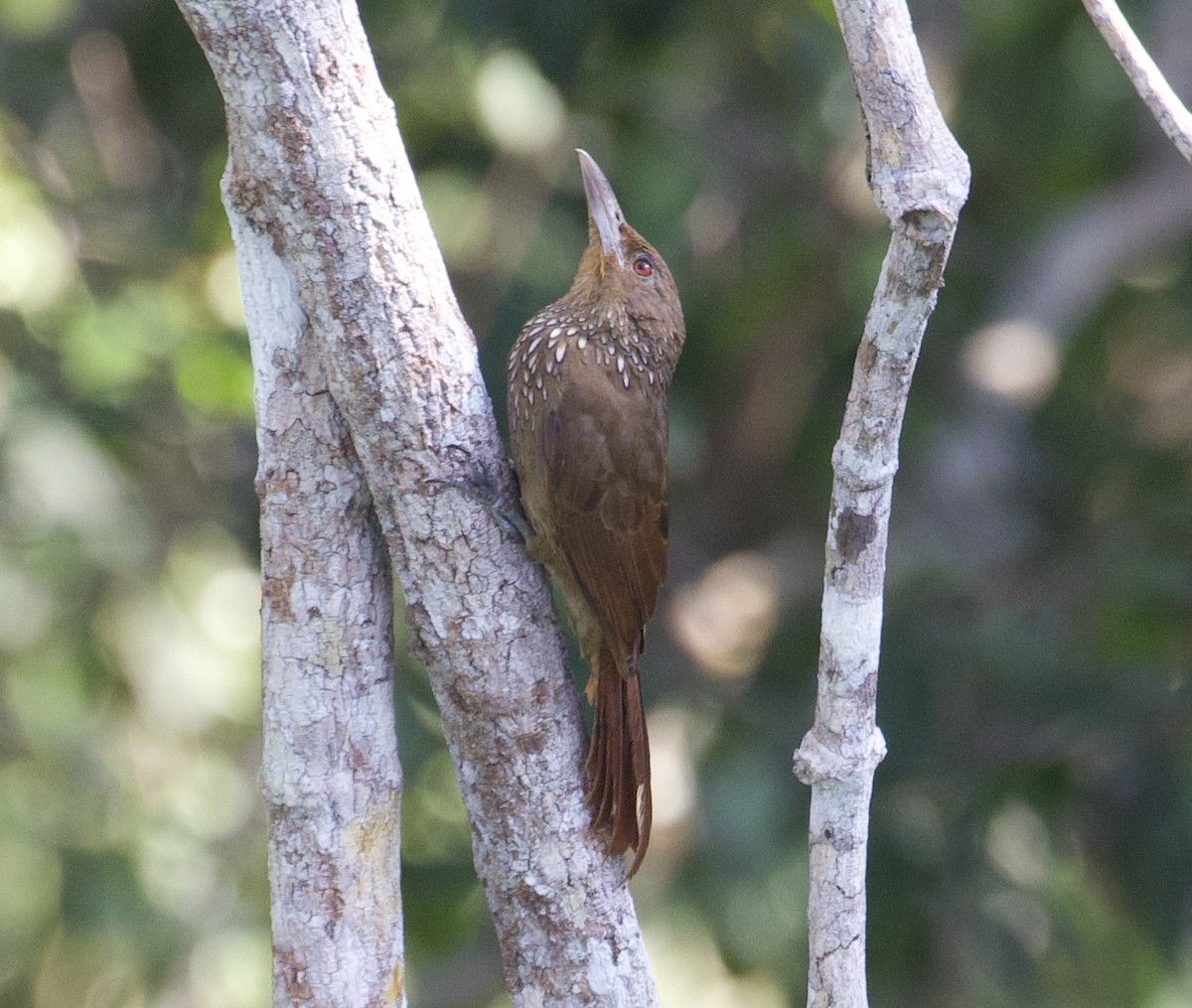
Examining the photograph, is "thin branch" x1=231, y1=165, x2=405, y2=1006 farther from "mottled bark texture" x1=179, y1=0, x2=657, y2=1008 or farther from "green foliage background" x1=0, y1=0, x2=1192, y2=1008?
"green foliage background" x1=0, y1=0, x2=1192, y2=1008

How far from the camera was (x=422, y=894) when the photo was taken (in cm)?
464

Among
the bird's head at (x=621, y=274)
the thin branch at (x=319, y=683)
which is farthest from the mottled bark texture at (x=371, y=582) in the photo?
the bird's head at (x=621, y=274)

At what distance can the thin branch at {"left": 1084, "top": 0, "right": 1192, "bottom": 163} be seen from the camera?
6.52 ft

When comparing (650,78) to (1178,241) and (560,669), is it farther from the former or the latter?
(560,669)

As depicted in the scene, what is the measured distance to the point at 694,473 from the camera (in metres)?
6.05

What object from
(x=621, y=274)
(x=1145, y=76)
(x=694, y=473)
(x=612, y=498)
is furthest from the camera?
(x=694, y=473)

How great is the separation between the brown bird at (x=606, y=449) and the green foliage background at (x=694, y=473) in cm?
86

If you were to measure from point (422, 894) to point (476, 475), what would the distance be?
254 cm

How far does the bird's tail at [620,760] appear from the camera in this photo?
254cm

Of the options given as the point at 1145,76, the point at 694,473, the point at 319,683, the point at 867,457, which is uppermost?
the point at 1145,76

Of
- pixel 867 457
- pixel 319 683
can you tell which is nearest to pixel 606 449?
pixel 319 683

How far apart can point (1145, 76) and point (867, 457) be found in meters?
0.60

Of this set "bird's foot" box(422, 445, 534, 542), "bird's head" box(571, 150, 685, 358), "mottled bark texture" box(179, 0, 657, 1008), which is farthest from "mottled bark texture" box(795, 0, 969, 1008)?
"bird's head" box(571, 150, 685, 358)

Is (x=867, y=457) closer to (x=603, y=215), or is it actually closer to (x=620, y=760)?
(x=620, y=760)
